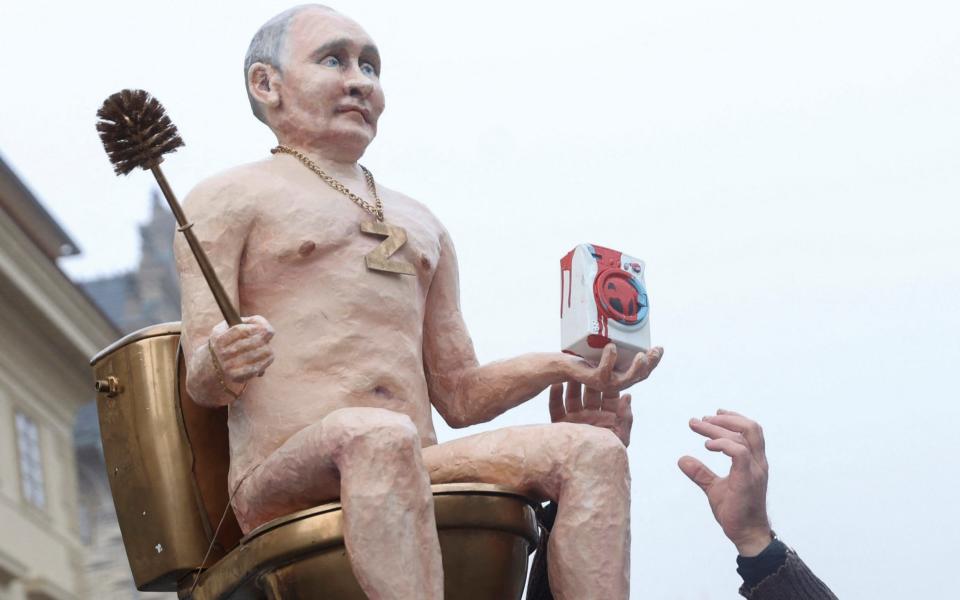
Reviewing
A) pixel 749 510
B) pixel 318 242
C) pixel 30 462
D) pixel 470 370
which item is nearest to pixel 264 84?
pixel 318 242

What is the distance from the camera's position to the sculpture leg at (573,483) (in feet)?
16.5

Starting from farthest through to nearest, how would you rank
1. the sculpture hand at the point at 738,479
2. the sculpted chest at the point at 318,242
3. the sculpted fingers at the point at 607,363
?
the sculpture hand at the point at 738,479, the sculpted chest at the point at 318,242, the sculpted fingers at the point at 607,363

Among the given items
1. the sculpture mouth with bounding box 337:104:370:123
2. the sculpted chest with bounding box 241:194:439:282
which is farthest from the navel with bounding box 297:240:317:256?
the sculpture mouth with bounding box 337:104:370:123

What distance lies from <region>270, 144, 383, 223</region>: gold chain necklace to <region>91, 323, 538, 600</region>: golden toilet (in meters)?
0.60

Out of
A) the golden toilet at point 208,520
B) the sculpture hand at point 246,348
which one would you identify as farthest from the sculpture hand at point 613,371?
the sculpture hand at point 246,348

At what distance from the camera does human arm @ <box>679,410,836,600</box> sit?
18.7 feet

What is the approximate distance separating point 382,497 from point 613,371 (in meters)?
0.83

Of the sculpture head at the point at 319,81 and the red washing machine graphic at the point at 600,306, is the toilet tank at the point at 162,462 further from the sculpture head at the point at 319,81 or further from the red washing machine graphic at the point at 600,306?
the red washing machine graphic at the point at 600,306

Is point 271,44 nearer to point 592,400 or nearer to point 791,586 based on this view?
point 592,400

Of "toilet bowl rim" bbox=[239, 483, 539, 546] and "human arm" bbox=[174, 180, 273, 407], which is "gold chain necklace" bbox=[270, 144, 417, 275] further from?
"toilet bowl rim" bbox=[239, 483, 539, 546]

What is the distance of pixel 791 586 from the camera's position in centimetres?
582

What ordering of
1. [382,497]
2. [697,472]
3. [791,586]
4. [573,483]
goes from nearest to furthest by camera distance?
[382,497] → [573,483] → [791,586] → [697,472]

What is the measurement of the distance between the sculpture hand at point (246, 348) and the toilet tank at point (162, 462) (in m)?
0.73

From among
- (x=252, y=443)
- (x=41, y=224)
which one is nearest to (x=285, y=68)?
(x=252, y=443)
